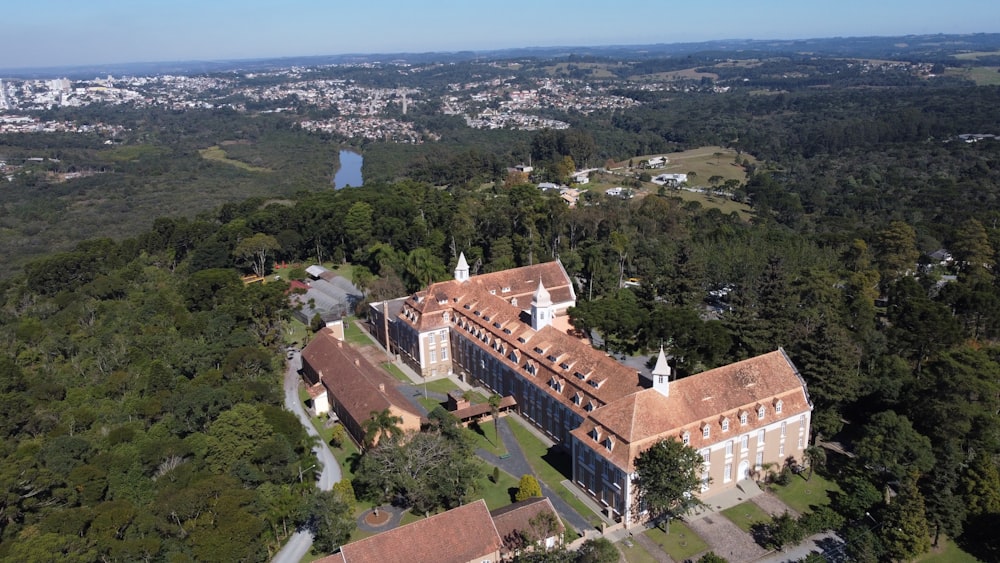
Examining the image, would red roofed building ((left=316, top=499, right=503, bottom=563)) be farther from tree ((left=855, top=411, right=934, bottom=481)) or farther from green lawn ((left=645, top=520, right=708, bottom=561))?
tree ((left=855, top=411, right=934, bottom=481))

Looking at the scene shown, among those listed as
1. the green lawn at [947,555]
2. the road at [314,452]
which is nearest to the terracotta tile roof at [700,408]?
the green lawn at [947,555]

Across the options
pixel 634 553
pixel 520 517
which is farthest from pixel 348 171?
pixel 634 553

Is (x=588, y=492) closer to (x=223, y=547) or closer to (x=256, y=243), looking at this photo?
(x=223, y=547)

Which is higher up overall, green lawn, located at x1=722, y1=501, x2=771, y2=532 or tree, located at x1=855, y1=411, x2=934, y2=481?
tree, located at x1=855, y1=411, x2=934, y2=481

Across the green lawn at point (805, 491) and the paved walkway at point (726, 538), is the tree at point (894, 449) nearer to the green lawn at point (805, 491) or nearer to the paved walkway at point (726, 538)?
the green lawn at point (805, 491)

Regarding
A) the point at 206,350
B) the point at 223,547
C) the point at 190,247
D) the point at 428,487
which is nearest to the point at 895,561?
the point at 428,487

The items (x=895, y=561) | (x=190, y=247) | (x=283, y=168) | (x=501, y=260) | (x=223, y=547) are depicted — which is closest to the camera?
(x=223, y=547)

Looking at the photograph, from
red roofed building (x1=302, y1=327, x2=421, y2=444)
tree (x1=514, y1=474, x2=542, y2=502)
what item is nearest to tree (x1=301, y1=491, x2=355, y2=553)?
red roofed building (x1=302, y1=327, x2=421, y2=444)

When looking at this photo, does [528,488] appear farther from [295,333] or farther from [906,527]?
[295,333]
